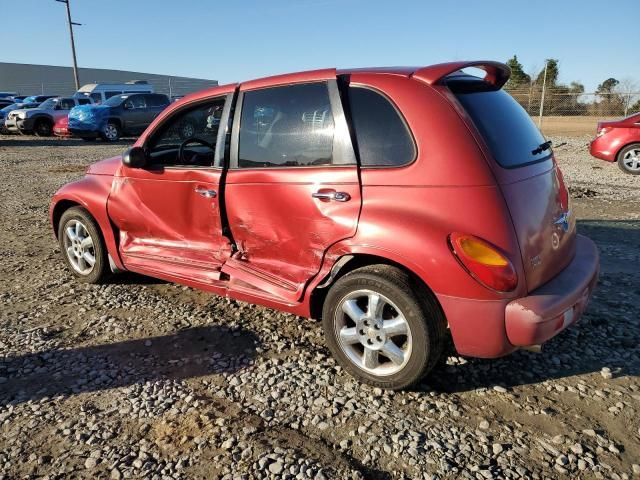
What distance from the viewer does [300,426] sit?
2.69 metres

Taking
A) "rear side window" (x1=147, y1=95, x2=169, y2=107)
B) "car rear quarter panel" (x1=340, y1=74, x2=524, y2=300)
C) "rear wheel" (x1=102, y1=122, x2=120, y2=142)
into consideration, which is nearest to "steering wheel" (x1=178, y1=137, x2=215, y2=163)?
"car rear quarter panel" (x1=340, y1=74, x2=524, y2=300)

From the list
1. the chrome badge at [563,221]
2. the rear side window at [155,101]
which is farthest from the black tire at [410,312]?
the rear side window at [155,101]

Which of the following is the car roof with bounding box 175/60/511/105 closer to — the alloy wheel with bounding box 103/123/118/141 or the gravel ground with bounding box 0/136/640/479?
the gravel ground with bounding box 0/136/640/479

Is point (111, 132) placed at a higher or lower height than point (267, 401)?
higher

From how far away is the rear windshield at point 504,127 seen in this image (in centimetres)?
286

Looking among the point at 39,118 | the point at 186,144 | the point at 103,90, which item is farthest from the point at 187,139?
the point at 103,90

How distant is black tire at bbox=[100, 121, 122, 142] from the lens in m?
19.6

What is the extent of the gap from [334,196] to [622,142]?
1008 centimetres

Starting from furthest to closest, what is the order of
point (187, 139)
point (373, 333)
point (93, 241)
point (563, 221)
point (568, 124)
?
1. point (568, 124)
2. point (93, 241)
3. point (187, 139)
4. point (563, 221)
5. point (373, 333)

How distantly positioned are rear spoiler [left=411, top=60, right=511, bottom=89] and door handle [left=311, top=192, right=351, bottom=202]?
799mm

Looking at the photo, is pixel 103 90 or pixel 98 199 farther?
pixel 103 90

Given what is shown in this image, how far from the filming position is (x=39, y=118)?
21.9m

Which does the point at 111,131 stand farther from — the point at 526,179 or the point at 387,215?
the point at 526,179

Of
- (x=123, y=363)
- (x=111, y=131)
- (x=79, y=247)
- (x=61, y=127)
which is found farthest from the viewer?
(x=61, y=127)
